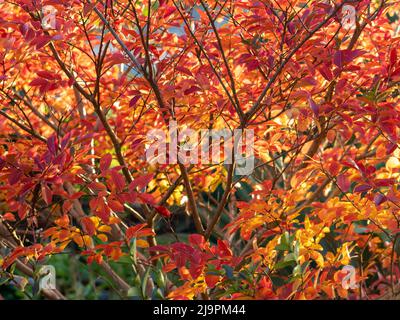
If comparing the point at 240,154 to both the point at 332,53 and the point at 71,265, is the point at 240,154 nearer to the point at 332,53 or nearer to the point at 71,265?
the point at 332,53

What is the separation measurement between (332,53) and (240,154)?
1.74ft

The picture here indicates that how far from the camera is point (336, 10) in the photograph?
79.3 inches

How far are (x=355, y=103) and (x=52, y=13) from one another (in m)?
1.11

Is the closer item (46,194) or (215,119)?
(46,194)

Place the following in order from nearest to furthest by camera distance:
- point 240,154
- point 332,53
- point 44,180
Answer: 1. point 44,180
2. point 332,53
3. point 240,154

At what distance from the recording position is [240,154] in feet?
8.16

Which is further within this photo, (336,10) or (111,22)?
(111,22)

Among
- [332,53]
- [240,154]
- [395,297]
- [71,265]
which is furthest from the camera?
[71,265]

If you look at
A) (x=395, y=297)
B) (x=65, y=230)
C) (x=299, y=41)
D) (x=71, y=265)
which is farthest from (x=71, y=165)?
(x=71, y=265)

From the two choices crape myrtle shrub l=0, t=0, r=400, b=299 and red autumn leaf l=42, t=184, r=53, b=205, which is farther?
crape myrtle shrub l=0, t=0, r=400, b=299

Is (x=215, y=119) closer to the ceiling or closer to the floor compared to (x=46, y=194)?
closer to the ceiling

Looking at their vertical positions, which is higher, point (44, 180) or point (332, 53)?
point (332, 53)

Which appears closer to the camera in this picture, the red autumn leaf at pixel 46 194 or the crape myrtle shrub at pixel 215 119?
the red autumn leaf at pixel 46 194
